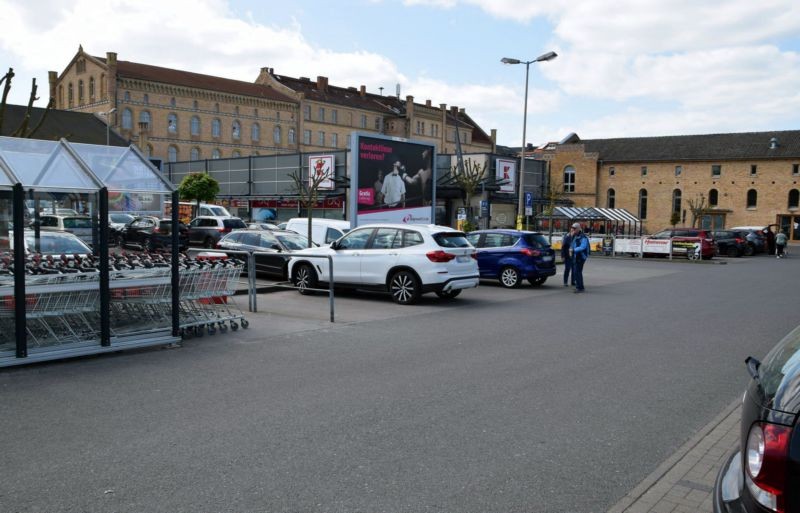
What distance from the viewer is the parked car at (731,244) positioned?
39094 millimetres

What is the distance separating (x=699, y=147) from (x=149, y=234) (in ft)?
214

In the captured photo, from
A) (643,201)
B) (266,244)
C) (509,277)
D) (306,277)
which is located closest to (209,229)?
(266,244)

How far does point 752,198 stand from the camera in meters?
69.6

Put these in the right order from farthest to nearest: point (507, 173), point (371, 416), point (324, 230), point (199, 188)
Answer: point (507, 173) → point (199, 188) → point (324, 230) → point (371, 416)

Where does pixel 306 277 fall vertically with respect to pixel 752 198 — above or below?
below

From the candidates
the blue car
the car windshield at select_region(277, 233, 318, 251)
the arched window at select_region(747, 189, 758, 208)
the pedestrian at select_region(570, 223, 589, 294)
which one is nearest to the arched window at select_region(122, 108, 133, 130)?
the car windshield at select_region(277, 233, 318, 251)

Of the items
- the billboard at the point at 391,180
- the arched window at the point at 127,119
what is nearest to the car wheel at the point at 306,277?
the billboard at the point at 391,180

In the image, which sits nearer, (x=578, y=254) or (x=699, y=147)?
(x=578, y=254)

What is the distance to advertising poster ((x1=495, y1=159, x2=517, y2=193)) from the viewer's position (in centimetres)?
4950

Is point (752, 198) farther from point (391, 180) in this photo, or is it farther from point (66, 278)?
point (66, 278)

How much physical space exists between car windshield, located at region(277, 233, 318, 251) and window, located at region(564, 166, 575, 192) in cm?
6376

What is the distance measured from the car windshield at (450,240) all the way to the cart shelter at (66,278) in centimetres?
622

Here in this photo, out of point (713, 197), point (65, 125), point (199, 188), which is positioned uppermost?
point (65, 125)

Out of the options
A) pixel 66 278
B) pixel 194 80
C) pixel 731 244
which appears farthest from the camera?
pixel 194 80
